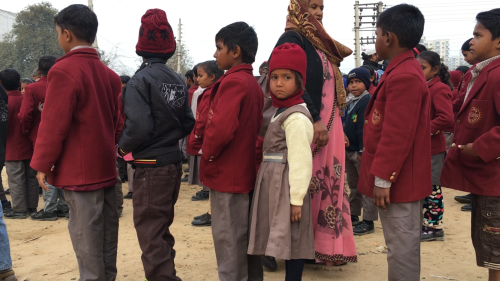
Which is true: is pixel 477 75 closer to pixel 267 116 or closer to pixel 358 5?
pixel 267 116

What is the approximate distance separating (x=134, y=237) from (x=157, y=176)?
2.18 metres

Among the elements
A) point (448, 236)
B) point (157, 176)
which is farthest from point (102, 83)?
point (448, 236)

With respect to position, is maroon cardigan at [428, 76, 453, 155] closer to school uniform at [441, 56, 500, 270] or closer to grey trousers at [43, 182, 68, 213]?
school uniform at [441, 56, 500, 270]

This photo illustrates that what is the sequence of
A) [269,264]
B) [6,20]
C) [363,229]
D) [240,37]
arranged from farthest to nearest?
[6,20] < [363,229] < [269,264] < [240,37]

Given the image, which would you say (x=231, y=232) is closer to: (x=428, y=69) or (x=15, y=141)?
(x=428, y=69)

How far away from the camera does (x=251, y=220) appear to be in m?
3.09

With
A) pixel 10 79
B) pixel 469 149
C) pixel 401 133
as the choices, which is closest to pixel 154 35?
pixel 401 133

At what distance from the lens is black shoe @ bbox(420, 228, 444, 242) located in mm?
4867

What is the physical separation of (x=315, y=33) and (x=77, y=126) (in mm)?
2061

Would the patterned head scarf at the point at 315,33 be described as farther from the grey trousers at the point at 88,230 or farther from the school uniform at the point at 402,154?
the grey trousers at the point at 88,230

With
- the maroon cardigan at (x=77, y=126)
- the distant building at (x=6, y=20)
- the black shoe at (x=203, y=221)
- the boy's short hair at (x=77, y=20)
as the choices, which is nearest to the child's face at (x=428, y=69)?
the black shoe at (x=203, y=221)

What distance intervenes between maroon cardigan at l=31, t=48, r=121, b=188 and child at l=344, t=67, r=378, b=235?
316 cm

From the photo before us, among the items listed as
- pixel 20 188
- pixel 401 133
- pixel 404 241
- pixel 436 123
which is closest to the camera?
pixel 401 133

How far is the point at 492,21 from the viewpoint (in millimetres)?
2996
